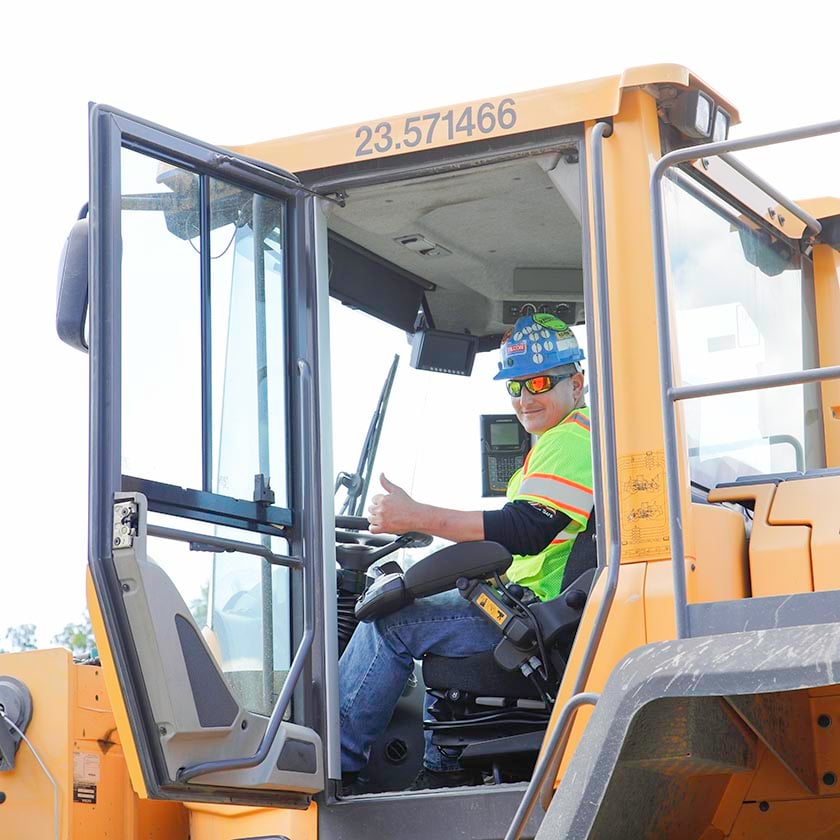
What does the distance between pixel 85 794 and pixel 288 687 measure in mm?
784

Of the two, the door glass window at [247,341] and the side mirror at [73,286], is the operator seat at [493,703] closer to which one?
the door glass window at [247,341]

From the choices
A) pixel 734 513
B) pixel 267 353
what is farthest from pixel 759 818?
pixel 267 353

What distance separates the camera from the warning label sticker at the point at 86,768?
4004mm

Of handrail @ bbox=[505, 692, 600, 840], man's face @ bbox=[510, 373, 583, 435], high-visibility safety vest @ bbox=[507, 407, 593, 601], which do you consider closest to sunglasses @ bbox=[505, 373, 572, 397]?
man's face @ bbox=[510, 373, 583, 435]

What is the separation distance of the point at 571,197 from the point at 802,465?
130cm

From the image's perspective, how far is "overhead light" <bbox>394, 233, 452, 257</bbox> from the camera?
4.57m

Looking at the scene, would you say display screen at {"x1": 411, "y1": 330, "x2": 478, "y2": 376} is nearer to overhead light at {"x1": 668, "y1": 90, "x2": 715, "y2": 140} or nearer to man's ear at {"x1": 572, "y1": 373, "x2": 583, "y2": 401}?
man's ear at {"x1": 572, "y1": 373, "x2": 583, "y2": 401}

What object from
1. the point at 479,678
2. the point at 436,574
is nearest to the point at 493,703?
the point at 479,678

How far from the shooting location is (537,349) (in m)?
4.34

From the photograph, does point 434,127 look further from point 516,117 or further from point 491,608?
point 491,608

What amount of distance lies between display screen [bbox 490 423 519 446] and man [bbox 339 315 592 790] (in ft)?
3.00

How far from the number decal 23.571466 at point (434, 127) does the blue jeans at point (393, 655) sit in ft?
4.28

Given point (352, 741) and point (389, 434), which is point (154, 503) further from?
point (389, 434)

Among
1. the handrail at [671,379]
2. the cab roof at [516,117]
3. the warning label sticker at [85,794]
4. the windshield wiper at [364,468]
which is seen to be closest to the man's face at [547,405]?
the windshield wiper at [364,468]
